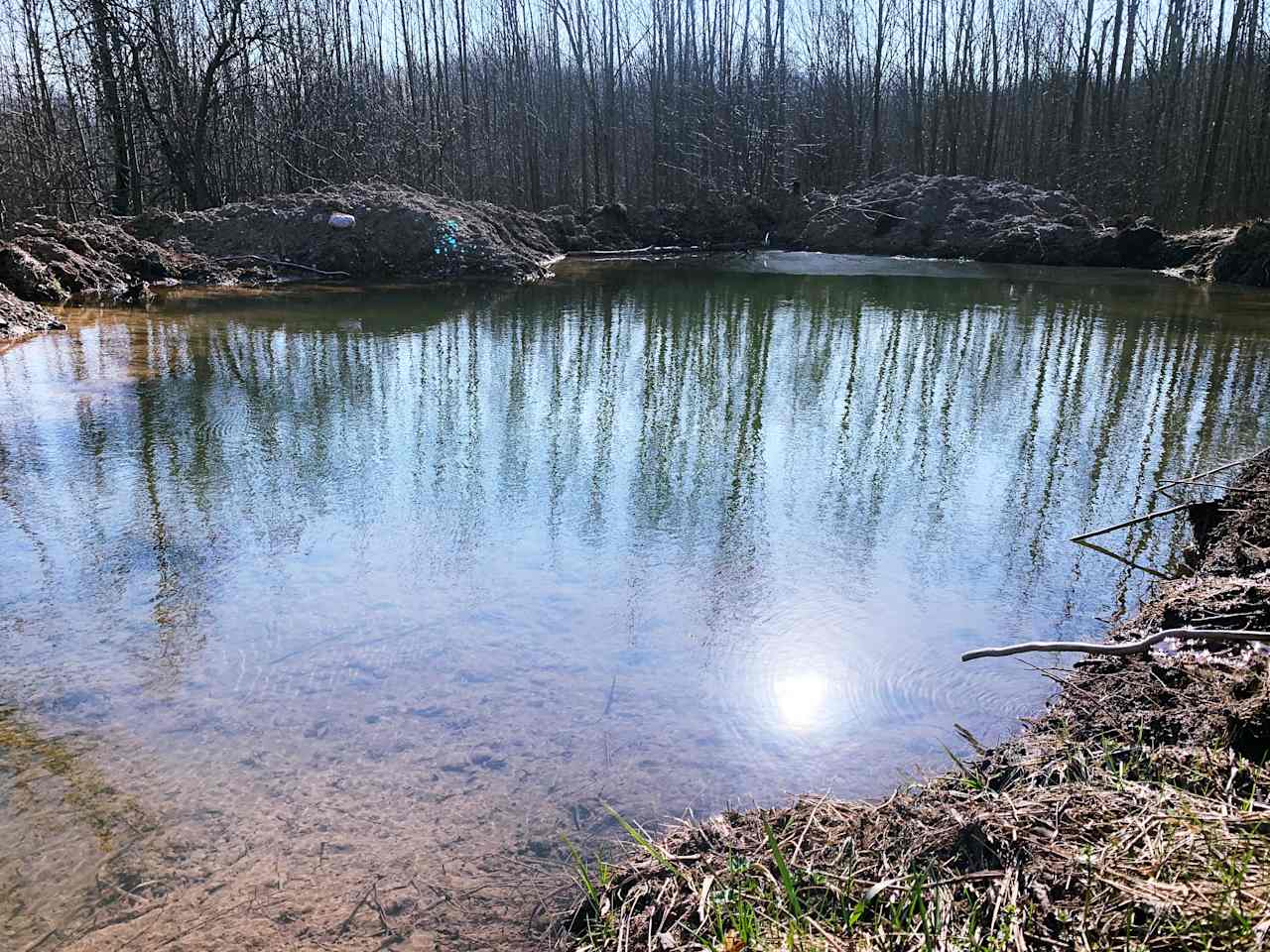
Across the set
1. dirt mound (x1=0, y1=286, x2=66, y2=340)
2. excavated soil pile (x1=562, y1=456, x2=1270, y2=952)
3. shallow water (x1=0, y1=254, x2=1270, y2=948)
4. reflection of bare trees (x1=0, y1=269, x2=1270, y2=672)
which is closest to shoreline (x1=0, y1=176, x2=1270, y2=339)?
dirt mound (x1=0, y1=286, x2=66, y2=340)

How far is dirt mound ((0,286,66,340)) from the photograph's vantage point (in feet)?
29.6

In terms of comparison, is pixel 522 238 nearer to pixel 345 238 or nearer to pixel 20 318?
pixel 345 238

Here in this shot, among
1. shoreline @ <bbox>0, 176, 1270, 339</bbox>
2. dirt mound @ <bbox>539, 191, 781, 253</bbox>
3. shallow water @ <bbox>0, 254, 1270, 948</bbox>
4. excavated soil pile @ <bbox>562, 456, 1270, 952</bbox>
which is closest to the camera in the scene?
excavated soil pile @ <bbox>562, 456, 1270, 952</bbox>

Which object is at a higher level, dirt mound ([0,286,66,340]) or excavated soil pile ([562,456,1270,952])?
dirt mound ([0,286,66,340])

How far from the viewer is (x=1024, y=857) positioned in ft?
5.81

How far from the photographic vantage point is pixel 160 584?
375 cm

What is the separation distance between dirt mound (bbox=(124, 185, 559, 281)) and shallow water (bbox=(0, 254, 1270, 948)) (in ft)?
22.5


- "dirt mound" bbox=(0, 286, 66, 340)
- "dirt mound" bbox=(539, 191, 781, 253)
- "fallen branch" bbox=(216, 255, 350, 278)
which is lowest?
"dirt mound" bbox=(0, 286, 66, 340)

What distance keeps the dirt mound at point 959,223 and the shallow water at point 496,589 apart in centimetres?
1220

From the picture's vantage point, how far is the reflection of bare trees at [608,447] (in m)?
4.13

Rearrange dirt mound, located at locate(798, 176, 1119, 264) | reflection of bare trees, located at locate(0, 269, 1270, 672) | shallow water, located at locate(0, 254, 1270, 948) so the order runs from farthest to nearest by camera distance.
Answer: dirt mound, located at locate(798, 176, 1119, 264) → reflection of bare trees, located at locate(0, 269, 1270, 672) → shallow water, located at locate(0, 254, 1270, 948)

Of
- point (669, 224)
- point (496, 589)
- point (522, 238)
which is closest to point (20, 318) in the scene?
point (496, 589)

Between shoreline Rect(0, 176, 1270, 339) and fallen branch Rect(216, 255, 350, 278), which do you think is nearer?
shoreline Rect(0, 176, 1270, 339)

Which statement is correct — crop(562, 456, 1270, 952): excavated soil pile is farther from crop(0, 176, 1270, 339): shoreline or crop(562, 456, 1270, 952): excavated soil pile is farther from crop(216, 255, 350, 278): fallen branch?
crop(216, 255, 350, 278): fallen branch
